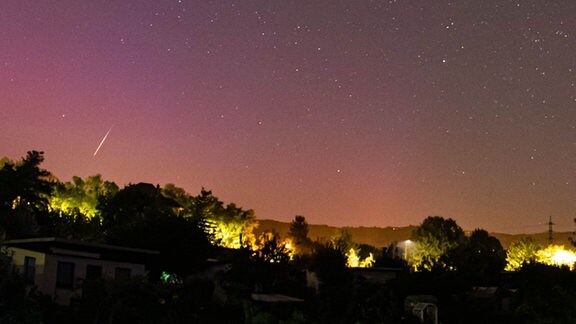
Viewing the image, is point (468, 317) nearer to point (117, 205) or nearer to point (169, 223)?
point (169, 223)

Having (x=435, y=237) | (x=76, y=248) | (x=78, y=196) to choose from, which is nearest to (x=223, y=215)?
(x=78, y=196)

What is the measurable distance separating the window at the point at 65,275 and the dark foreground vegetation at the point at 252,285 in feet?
4.41

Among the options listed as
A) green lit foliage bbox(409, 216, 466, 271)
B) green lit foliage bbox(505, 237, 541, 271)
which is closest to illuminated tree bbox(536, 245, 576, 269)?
green lit foliage bbox(505, 237, 541, 271)

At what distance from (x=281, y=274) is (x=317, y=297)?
467cm

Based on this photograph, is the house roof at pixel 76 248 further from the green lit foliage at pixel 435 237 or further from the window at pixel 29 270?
the green lit foliage at pixel 435 237

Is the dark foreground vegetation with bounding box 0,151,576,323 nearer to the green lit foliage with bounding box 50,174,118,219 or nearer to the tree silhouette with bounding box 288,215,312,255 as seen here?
the green lit foliage with bounding box 50,174,118,219

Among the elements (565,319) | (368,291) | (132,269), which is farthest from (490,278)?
(132,269)

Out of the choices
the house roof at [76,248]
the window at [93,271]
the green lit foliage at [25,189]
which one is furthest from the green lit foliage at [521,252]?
the window at [93,271]

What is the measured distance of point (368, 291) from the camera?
4903 cm

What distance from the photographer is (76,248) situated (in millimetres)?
42719

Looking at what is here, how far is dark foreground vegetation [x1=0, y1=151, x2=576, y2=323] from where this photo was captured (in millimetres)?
35344

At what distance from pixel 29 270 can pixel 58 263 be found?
1536 mm

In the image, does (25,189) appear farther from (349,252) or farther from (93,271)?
(349,252)

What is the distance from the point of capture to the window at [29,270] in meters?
41.6
